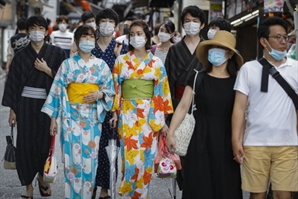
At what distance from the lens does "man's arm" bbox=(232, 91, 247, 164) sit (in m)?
5.01

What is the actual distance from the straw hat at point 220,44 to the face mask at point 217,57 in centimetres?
6

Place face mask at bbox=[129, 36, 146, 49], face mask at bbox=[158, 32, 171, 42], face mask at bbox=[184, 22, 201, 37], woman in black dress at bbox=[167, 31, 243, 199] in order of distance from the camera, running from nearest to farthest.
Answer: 1. woman in black dress at bbox=[167, 31, 243, 199]
2. face mask at bbox=[129, 36, 146, 49]
3. face mask at bbox=[184, 22, 201, 37]
4. face mask at bbox=[158, 32, 171, 42]

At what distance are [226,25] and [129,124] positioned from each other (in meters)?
2.04

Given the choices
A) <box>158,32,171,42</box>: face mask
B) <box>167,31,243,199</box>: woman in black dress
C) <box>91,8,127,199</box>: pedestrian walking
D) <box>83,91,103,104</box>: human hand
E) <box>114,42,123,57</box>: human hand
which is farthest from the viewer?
<box>158,32,171,42</box>: face mask

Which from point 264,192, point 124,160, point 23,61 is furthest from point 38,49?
point 264,192

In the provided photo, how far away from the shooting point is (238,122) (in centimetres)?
500

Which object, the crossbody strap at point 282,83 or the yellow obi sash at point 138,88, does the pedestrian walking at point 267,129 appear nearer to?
the crossbody strap at point 282,83

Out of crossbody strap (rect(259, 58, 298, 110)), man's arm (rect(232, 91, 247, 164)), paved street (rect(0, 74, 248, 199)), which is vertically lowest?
paved street (rect(0, 74, 248, 199))

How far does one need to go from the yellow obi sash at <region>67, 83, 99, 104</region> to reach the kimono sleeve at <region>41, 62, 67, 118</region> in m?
0.08

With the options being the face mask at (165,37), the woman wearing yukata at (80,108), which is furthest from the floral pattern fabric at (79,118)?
the face mask at (165,37)

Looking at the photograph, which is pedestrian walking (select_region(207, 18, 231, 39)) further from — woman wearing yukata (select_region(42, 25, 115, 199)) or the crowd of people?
woman wearing yukata (select_region(42, 25, 115, 199))

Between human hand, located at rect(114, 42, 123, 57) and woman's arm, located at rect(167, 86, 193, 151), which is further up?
human hand, located at rect(114, 42, 123, 57)

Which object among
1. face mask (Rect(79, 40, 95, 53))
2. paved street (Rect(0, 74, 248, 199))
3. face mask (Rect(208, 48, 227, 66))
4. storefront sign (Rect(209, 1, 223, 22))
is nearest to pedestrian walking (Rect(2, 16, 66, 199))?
paved street (Rect(0, 74, 248, 199))

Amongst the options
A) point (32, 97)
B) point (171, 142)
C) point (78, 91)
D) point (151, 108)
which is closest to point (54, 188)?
point (32, 97)
